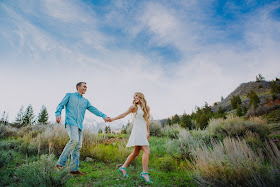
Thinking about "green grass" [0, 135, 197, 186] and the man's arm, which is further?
the man's arm

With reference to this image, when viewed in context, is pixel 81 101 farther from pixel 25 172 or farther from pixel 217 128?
pixel 217 128

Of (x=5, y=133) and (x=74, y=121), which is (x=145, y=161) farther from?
(x=5, y=133)

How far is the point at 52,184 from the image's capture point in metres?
2.46

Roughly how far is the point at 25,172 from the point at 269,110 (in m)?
22.3

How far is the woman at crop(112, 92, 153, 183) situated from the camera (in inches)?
136

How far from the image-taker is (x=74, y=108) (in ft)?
12.6

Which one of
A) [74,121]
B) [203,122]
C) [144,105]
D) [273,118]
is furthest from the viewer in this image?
[203,122]

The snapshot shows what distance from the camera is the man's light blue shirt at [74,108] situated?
3.67 metres

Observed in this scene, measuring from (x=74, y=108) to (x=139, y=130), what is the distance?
Result: 1763mm

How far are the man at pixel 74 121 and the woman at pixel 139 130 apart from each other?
107 centimetres

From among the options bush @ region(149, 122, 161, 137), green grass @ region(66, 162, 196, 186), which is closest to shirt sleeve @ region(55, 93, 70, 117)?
green grass @ region(66, 162, 196, 186)

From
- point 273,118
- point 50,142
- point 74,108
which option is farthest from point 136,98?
point 273,118

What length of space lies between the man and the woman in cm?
107

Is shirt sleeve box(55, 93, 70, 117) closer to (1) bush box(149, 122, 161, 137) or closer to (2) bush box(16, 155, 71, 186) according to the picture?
(2) bush box(16, 155, 71, 186)
